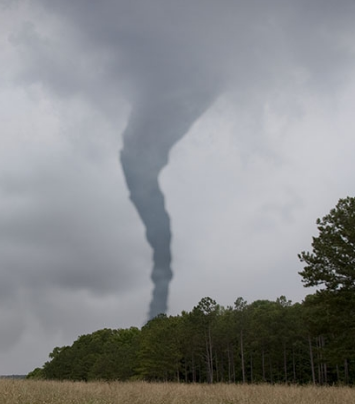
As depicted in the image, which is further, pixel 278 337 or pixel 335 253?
pixel 278 337

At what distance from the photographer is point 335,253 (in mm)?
30203

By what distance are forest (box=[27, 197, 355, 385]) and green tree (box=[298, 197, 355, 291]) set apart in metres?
0.06

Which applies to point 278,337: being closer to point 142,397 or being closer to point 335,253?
point 335,253

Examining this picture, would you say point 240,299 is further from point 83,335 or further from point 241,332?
point 83,335

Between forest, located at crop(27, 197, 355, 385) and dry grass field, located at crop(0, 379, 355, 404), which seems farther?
forest, located at crop(27, 197, 355, 385)

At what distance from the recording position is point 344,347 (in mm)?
31344

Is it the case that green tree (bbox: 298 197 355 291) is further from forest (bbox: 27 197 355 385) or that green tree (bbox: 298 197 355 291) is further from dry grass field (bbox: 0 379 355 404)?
dry grass field (bbox: 0 379 355 404)

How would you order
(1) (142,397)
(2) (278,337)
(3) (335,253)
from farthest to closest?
(2) (278,337) < (3) (335,253) < (1) (142,397)

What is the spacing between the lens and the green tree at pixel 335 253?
29.9 meters

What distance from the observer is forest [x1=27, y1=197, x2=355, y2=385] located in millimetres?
30219

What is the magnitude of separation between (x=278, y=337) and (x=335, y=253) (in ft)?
128

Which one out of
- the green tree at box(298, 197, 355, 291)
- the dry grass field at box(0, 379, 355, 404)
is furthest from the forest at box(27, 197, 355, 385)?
the dry grass field at box(0, 379, 355, 404)

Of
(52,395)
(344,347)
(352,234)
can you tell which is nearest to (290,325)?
(344,347)

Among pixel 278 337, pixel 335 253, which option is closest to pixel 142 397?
pixel 335 253
